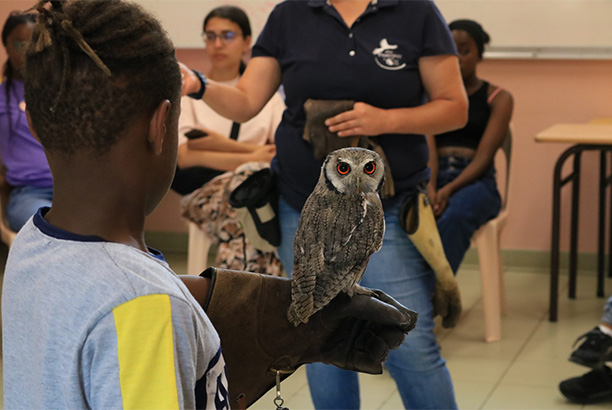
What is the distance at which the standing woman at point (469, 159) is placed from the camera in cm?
327

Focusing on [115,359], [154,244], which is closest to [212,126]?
[154,244]

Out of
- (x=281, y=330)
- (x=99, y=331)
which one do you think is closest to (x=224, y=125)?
(x=281, y=330)

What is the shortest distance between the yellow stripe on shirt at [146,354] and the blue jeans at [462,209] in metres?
2.55

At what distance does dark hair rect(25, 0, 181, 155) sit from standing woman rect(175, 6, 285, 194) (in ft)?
7.66

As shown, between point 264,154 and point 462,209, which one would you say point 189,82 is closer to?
point 264,154

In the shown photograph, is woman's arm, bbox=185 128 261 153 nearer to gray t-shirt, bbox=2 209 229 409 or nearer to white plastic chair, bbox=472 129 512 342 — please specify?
white plastic chair, bbox=472 129 512 342

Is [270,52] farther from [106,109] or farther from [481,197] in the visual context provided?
[481,197]

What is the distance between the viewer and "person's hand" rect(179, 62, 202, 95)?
158cm

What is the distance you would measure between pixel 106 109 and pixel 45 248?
0.47 ft

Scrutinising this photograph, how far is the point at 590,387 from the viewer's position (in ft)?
8.99

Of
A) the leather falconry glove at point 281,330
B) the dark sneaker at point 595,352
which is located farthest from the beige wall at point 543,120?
the leather falconry glove at point 281,330

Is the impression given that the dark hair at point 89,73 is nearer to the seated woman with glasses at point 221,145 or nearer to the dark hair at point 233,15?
the seated woman with glasses at point 221,145

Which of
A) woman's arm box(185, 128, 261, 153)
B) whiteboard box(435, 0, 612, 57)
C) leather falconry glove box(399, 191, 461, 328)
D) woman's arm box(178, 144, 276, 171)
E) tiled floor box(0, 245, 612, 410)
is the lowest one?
tiled floor box(0, 245, 612, 410)

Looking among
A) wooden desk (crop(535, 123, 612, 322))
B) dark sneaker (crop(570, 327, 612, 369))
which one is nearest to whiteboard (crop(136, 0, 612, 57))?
wooden desk (crop(535, 123, 612, 322))
